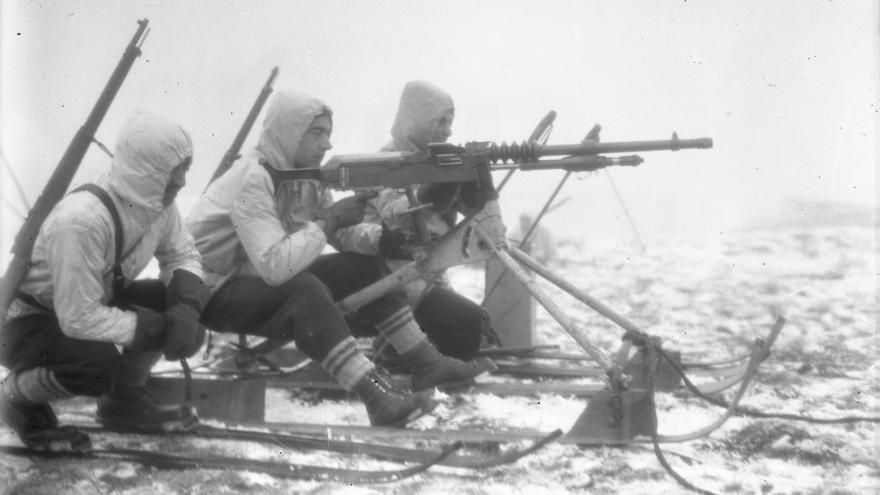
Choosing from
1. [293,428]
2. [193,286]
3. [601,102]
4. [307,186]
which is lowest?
[293,428]

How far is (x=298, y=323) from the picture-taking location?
3094mm

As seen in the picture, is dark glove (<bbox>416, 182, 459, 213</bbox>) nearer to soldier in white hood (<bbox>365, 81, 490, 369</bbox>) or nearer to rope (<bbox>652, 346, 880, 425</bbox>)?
soldier in white hood (<bbox>365, 81, 490, 369</bbox>)

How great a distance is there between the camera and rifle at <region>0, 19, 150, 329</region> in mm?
2752

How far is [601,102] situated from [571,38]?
78cm

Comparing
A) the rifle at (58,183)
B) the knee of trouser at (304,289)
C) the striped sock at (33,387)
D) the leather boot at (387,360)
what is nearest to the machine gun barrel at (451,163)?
the knee of trouser at (304,289)

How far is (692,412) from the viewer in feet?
11.2

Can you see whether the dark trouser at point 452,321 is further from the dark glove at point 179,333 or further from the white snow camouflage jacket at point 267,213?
the dark glove at point 179,333

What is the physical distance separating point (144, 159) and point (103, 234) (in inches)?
10.1

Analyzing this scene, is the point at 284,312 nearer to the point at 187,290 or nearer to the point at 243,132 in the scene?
the point at 187,290

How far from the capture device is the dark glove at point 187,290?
2.97 m

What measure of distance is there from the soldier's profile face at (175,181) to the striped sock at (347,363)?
0.72 m

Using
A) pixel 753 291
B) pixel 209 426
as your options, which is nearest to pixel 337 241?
pixel 209 426

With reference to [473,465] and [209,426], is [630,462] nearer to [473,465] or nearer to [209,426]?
[473,465]

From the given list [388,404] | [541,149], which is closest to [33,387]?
[388,404]
